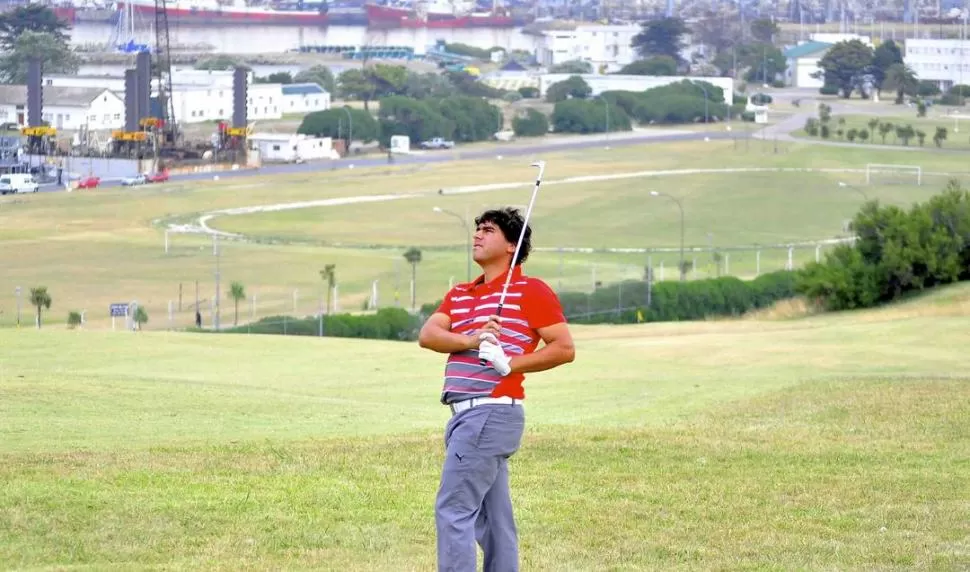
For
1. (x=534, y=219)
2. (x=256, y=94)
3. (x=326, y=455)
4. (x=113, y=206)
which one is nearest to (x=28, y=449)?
(x=326, y=455)

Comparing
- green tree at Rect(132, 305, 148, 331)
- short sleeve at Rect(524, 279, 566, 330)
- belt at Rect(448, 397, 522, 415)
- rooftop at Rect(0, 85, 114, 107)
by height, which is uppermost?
short sleeve at Rect(524, 279, 566, 330)

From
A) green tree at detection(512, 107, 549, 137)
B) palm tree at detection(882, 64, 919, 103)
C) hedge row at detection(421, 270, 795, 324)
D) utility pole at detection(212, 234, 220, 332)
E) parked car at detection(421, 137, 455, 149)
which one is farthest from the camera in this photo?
palm tree at detection(882, 64, 919, 103)

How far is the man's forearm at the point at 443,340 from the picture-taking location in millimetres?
8445

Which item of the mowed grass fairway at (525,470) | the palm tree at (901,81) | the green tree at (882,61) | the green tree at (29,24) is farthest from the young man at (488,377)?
the green tree at (882,61)

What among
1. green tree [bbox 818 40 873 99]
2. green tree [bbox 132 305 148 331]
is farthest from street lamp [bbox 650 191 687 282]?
green tree [bbox 818 40 873 99]

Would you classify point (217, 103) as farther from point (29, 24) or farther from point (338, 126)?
point (29, 24)

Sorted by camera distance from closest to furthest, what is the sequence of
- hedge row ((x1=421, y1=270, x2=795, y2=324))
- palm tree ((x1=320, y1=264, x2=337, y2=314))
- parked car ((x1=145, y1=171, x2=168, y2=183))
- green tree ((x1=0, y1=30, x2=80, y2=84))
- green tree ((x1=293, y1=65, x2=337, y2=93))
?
hedge row ((x1=421, y1=270, x2=795, y2=324)), palm tree ((x1=320, y1=264, x2=337, y2=314)), parked car ((x1=145, y1=171, x2=168, y2=183)), green tree ((x1=0, y1=30, x2=80, y2=84)), green tree ((x1=293, y1=65, x2=337, y2=93))

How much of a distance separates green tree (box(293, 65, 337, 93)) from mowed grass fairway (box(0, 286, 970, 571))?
14550cm

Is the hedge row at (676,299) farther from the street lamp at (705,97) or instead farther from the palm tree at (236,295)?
the street lamp at (705,97)

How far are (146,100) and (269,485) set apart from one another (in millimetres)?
110012

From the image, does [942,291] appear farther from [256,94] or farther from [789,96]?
[789,96]

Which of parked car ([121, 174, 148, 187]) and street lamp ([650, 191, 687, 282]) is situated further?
parked car ([121, 174, 148, 187])

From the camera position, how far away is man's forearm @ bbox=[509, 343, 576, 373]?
8430 millimetres

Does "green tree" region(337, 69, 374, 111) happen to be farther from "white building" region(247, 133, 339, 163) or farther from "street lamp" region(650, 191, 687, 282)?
"street lamp" region(650, 191, 687, 282)
